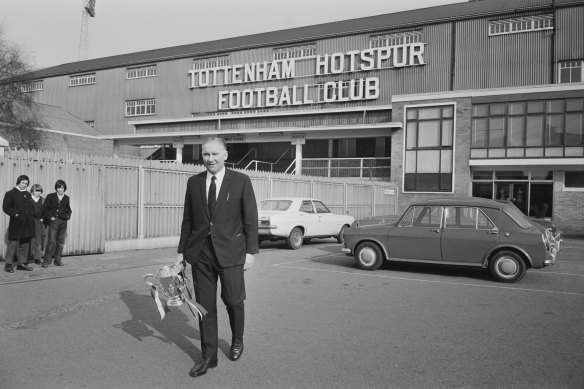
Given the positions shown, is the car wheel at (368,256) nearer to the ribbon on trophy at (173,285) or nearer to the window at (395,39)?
the ribbon on trophy at (173,285)

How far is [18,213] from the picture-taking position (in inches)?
356

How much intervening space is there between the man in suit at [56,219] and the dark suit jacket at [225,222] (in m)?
6.67

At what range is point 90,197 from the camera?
11.8 meters

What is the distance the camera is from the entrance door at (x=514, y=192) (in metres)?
25.2

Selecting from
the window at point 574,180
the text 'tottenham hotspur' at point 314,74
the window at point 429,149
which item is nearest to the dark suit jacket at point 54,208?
the window at point 429,149

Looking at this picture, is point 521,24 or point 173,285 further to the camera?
point 521,24

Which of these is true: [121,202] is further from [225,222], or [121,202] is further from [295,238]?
[225,222]

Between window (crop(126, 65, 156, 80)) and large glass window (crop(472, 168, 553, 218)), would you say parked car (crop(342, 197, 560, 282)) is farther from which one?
window (crop(126, 65, 156, 80))

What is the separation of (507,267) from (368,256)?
262 cm

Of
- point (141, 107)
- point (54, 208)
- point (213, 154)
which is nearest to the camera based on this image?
point (213, 154)

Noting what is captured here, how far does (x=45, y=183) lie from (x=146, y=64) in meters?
34.4

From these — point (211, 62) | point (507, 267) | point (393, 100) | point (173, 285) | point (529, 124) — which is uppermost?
point (211, 62)

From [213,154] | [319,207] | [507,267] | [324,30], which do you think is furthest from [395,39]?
[213,154]

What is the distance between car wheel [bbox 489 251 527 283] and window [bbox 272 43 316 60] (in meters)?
29.1
